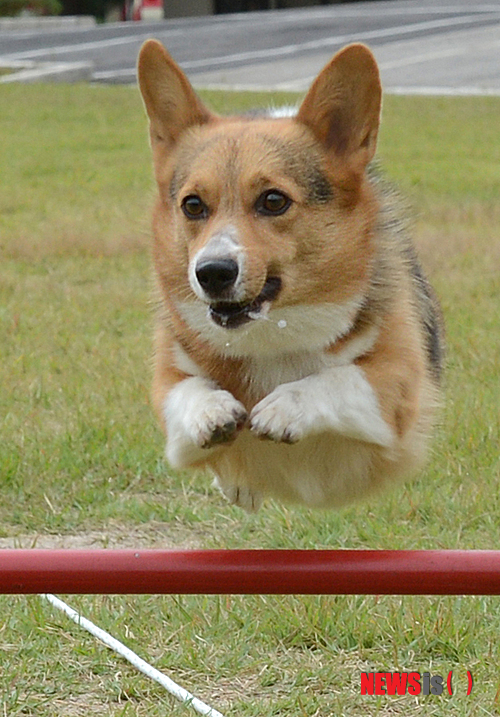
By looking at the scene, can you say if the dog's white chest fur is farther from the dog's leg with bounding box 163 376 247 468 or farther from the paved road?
the paved road

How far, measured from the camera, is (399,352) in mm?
3471

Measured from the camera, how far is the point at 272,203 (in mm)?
3262

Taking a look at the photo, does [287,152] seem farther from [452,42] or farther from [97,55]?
[452,42]

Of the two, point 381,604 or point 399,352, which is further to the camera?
point 381,604

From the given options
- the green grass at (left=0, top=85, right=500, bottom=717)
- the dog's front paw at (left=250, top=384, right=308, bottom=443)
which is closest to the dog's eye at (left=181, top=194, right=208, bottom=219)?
the dog's front paw at (left=250, top=384, right=308, bottom=443)

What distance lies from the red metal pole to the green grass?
99cm

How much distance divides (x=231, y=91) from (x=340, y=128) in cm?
1321

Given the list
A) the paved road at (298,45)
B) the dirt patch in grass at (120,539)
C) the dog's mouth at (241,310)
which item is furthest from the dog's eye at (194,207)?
the paved road at (298,45)

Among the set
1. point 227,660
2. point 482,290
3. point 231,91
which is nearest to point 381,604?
point 227,660

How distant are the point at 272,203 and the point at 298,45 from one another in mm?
20178

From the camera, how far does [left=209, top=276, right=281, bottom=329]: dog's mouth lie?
317cm

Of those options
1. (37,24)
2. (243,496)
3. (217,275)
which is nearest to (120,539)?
(243,496)

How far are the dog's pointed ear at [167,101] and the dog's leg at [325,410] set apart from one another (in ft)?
3.01

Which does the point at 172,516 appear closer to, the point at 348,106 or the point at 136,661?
the point at 136,661
